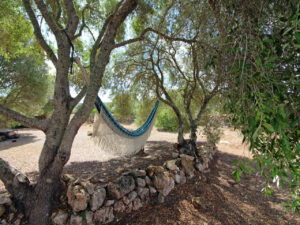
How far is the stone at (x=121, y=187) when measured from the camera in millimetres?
1524

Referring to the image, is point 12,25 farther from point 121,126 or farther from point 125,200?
point 125,200

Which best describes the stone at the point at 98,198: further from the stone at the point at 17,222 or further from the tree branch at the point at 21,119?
the tree branch at the point at 21,119

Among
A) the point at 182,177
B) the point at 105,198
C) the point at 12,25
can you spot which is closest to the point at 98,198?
the point at 105,198

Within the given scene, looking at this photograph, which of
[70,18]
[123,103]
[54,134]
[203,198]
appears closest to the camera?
[54,134]

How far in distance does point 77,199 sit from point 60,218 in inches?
7.4

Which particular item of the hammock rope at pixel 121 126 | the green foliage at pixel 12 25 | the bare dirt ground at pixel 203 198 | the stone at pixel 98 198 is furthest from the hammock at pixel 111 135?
the green foliage at pixel 12 25

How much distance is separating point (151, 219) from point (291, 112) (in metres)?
1.52

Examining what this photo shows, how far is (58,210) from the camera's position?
1.33 metres

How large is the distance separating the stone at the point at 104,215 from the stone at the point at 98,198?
1.9 inches

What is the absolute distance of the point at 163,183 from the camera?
1.84 metres

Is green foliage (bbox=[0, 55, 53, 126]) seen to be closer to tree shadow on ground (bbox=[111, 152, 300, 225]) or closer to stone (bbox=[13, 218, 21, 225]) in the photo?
stone (bbox=[13, 218, 21, 225])

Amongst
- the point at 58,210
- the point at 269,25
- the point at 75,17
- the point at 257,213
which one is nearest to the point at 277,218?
the point at 257,213

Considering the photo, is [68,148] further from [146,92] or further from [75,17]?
[146,92]

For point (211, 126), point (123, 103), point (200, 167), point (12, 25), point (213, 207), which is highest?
point (12, 25)
